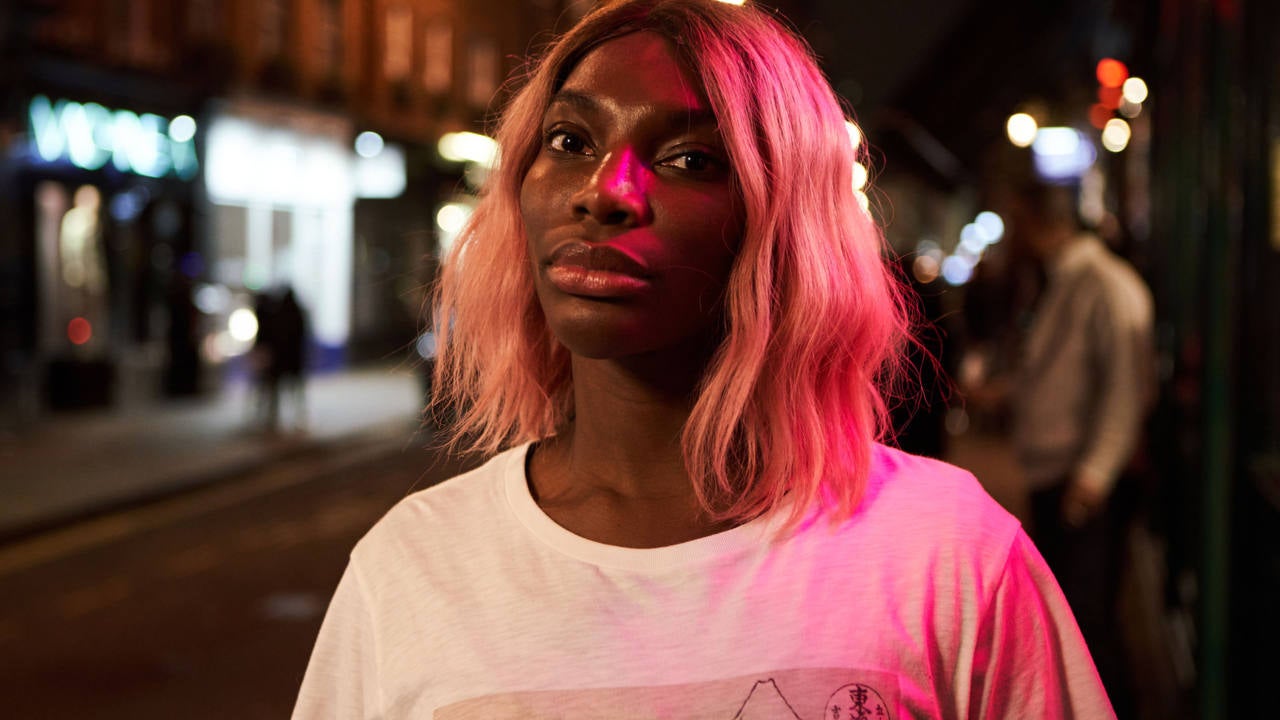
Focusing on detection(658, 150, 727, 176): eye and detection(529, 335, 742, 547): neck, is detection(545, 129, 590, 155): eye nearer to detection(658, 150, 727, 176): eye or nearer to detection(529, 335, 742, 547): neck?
detection(658, 150, 727, 176): eye

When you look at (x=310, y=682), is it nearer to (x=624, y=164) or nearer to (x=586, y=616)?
(x=586, y=616)

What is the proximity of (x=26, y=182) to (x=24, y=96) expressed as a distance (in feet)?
4.20

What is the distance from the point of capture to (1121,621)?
6.57 m

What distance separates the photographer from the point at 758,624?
137 cm

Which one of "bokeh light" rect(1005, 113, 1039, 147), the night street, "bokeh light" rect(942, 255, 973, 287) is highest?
"bokeh light" rect(1005, 113, 1039, 147)

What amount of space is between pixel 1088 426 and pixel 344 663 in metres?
3.79

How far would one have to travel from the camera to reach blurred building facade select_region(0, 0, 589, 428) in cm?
1603

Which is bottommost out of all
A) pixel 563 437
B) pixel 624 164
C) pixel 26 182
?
pixel 26 182

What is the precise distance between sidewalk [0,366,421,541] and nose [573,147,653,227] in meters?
5.94

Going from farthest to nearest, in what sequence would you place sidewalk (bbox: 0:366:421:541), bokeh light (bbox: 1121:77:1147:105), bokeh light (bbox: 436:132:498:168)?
1. bokeh light (bbox: 436:132:498:168)
2. sidewalk (bbox: 0:366:421:541)
3. bokeh light (bbox: 1121:77:1147:105)

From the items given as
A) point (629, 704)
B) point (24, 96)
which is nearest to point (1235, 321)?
point (629, 704)

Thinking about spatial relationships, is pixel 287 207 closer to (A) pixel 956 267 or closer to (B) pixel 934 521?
(B) pixel 934 521

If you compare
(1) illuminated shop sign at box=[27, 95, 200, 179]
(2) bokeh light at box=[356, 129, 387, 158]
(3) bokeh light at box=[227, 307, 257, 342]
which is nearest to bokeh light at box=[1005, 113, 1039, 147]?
(3) bokeh light at box=[227, 307, 257, 342]

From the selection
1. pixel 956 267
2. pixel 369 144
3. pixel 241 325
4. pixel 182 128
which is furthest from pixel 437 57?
pixel 956 267
